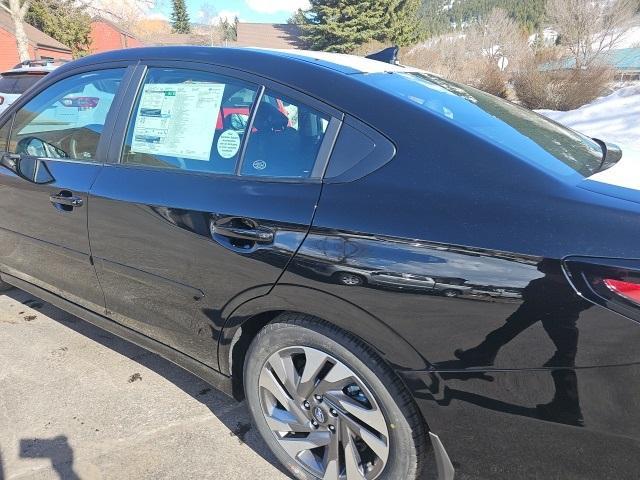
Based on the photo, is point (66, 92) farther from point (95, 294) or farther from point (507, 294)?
point (507, 294)

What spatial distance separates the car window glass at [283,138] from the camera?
6.05ft

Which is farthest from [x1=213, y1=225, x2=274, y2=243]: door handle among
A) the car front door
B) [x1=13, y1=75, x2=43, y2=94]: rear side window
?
[x1=13, y1=75, x2=43, y2=94]: rear side window

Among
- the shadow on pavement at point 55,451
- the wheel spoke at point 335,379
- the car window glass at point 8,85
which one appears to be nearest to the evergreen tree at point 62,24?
the car window glass at point 8,85

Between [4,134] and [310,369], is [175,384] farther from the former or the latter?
[4,134]

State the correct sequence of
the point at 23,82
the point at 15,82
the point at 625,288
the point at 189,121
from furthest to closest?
the point at 15,82 → the point at 23,82 → the point at 189,121 → the point at 625,288

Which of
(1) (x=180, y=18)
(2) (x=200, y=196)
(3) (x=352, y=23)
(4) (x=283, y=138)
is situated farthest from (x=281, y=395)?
(1) (x=180, y=18)

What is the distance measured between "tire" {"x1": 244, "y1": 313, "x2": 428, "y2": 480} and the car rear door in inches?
8.9

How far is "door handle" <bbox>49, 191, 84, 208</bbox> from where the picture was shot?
7.99ft

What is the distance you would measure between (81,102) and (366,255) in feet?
6.44

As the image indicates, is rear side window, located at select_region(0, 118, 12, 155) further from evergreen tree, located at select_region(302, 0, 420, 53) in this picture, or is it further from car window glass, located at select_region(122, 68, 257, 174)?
evergreen tree, located at select_region(302, 0, 420, 53)

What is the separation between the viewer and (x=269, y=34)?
48.3 meters

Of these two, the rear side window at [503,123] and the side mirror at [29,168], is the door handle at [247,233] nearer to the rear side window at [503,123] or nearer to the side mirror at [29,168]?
the rear side window at [503,123]

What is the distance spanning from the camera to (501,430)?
1533 mm

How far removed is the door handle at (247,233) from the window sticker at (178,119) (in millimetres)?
366
